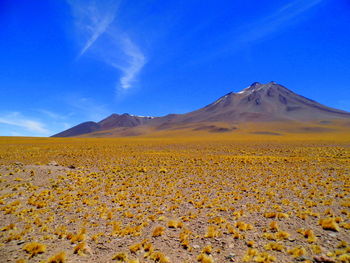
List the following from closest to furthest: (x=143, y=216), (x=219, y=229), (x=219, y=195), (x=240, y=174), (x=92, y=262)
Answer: (x=92, y=262)
(x=219, y=229)
(x=143, y=216)
(x=219, y=195)
(x=240, y=174)

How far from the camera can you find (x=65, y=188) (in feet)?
37.7

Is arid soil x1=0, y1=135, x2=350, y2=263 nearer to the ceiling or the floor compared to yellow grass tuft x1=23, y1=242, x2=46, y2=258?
nearer to the floor

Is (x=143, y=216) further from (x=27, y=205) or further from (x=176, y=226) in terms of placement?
(x=27, y=205)

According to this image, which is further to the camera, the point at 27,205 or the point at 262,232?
the point at 27,205

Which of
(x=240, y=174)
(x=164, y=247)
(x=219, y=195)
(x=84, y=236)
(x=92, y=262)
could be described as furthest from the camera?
(x=240, y=174)

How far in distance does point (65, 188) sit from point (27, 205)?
2.86m

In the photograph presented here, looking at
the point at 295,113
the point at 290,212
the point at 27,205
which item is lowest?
the point at 290,212

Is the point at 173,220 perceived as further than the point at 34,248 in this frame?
Yes

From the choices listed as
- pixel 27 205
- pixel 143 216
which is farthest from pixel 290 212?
pixel 27 205

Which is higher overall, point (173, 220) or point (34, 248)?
point (34, 248)

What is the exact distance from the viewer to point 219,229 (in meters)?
6.59

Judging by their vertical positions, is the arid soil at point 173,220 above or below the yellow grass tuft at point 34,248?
below

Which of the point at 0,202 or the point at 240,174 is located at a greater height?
the point at 0,202

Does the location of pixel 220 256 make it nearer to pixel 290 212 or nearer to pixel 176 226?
pixel 176 226
